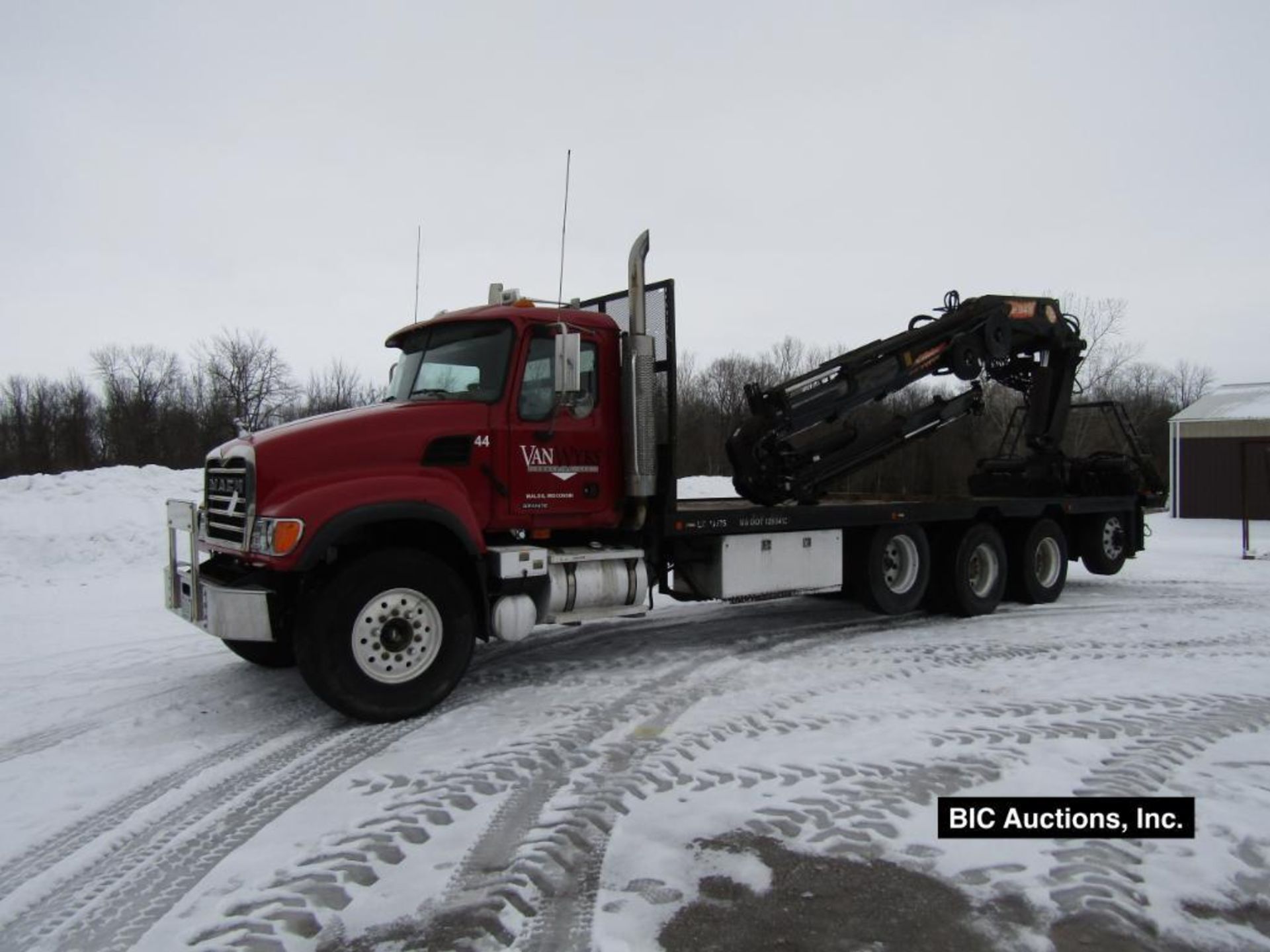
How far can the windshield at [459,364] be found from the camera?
6.75 meters

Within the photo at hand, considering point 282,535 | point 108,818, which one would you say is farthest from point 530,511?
point 108,818

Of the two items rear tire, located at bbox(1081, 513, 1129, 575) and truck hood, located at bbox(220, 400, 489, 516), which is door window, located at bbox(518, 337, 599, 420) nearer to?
truck hood, located at bbox(220, 400, 489, 516)

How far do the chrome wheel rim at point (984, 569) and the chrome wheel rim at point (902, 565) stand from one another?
894 mm

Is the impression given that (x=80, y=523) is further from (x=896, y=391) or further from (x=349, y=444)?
(x=896, y=391)

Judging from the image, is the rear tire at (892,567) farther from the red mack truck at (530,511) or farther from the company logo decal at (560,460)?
the company logo decal at (560,460)

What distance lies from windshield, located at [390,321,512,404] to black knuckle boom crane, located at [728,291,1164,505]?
10.3 ft

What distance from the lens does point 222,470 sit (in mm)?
6285

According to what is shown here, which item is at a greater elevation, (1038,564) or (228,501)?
(228,501)

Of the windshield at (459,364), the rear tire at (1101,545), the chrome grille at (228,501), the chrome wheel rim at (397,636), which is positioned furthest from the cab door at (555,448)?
the rear tire at (1101,545)

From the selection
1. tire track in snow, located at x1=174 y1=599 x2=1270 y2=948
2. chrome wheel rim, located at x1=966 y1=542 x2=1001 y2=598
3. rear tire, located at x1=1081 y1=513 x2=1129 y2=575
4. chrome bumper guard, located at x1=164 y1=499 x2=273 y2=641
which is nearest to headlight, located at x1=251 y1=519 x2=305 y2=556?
chrome bumper guard, located at x1=164 y1=499 x2=273 y2=641

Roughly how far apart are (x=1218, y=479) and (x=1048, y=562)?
19.9 meters

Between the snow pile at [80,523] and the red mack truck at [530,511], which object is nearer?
the red mack truck at [530,511]

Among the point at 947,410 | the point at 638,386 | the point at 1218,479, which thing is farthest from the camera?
the point at 1218,479

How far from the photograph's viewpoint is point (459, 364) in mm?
6918
